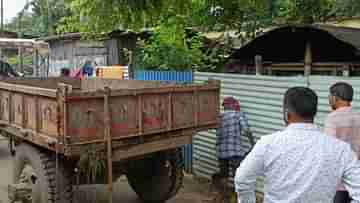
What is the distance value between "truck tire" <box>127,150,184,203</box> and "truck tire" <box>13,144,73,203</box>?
3.97ft

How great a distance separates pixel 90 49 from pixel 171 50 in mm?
12220

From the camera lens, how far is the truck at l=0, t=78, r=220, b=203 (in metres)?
4.50

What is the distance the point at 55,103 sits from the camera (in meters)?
4.50

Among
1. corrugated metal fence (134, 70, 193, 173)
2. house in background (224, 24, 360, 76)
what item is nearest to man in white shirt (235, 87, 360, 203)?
corrugated metal fence (134, 70, 193, 173)

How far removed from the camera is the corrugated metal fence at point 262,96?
220 inches

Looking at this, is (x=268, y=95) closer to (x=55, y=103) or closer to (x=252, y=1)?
(x=55, y=103)

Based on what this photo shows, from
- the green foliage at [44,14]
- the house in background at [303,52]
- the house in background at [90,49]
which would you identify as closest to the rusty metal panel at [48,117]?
the house in background at [303,52]

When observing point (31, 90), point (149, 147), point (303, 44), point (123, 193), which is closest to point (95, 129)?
point (149, 147)

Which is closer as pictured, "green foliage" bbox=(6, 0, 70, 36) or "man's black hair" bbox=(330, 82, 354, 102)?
"man's black hair" bbox=(330, 82, 354, 102)

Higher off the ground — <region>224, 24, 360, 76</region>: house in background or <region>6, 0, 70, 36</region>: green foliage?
<region>6, 0, 70, 36</region>: green foliage

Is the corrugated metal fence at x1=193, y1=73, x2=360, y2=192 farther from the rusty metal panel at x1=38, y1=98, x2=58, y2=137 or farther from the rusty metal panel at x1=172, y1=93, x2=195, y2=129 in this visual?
the rusty metal panel at x1=38, y1=98, x2=58, y2=137

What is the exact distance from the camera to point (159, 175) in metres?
6.37

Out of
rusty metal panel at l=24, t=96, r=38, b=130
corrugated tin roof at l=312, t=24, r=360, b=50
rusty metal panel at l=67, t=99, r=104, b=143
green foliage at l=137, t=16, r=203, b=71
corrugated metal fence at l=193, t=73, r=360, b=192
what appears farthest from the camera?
green foliage at l=137, t=16, r=203, b=71

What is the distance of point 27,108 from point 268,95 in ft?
10.2
